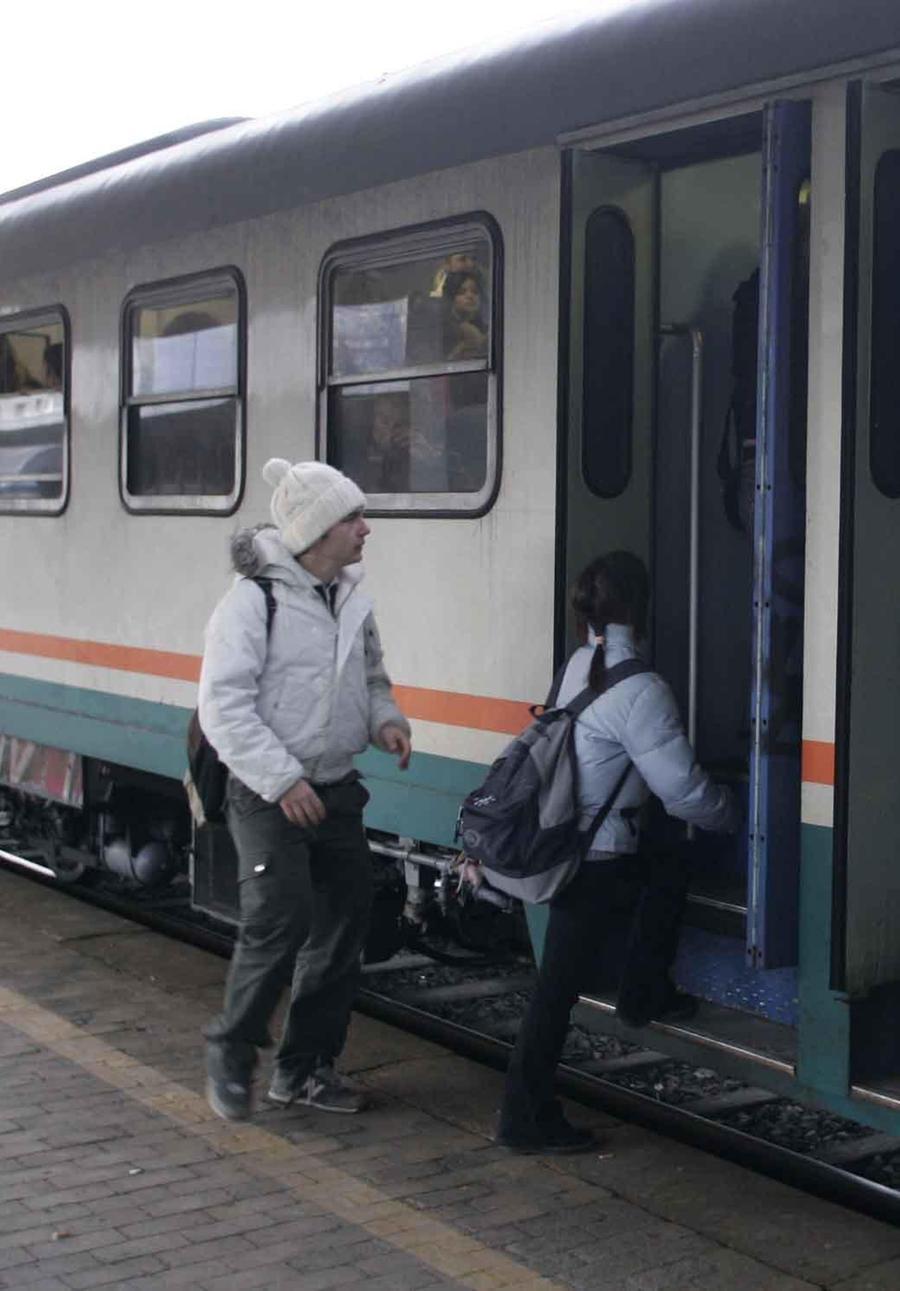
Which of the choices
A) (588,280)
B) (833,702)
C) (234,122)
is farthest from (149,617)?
(833,702)

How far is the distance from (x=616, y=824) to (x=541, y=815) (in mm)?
207

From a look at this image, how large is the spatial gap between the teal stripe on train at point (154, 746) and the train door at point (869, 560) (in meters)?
1.56

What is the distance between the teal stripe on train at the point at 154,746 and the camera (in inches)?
234

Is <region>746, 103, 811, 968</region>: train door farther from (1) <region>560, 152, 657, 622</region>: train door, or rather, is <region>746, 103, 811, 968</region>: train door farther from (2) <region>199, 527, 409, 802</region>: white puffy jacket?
(2) <region>199, 527, 409, 802</region>: white puffy jacket

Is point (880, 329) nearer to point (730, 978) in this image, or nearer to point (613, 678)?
Result: point (613, 678)

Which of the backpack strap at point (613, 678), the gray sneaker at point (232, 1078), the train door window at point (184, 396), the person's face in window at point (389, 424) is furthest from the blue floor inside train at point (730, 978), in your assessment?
the train door window at point (184, 396)

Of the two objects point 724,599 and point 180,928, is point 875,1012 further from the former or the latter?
point 180,928

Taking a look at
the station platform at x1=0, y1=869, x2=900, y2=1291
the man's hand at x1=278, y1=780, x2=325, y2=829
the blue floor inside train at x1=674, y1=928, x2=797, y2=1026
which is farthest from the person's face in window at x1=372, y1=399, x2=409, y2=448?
the station platform at x1=0, y1=869, x2=900, y2=1291

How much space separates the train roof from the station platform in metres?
2.76

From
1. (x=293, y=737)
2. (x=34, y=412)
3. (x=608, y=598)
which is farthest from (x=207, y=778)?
(x=34, y=412)

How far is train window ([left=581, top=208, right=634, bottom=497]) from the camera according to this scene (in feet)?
17.2

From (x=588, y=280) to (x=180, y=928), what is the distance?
3916 millimetres

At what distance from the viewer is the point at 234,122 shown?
24.1ft

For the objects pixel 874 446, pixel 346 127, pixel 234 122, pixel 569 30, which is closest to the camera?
pixel 874 446
